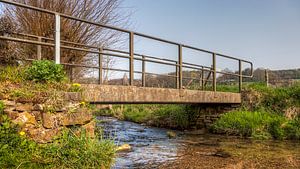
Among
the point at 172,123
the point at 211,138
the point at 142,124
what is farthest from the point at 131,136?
the point at 142,124

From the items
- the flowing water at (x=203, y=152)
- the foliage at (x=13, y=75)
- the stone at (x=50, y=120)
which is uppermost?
the foliage at (x=13, y=75)

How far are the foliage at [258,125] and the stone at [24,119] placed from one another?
31.0 ft

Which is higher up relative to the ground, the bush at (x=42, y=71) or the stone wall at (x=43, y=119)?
the bush at (x=42, y=71)

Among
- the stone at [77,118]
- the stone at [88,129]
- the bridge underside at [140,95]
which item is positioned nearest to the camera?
the stone at [77,118]

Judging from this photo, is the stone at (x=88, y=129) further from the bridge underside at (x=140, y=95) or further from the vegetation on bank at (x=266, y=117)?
the vegetation on bank at (x=266, y=117)

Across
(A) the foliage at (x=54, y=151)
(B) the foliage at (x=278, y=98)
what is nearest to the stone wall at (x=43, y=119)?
(A) the foliage at (x=54, y=151)

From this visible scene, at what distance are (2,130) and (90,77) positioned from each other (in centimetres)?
933

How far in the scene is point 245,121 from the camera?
14.1 metres

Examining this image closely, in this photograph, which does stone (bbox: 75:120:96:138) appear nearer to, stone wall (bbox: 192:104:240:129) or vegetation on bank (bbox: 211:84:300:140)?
vegetation on bank (bbox: 211:84:300:140)

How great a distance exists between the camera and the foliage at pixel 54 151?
5.34 metres

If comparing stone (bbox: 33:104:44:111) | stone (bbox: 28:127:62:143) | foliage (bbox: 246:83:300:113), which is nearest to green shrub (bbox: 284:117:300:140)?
foliage (bbox: 246:83:300:113)

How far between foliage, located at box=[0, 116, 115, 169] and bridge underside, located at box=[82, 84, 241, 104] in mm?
1258

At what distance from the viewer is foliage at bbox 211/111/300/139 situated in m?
13.4

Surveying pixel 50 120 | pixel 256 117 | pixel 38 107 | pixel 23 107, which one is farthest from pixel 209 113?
pixel 23 107
